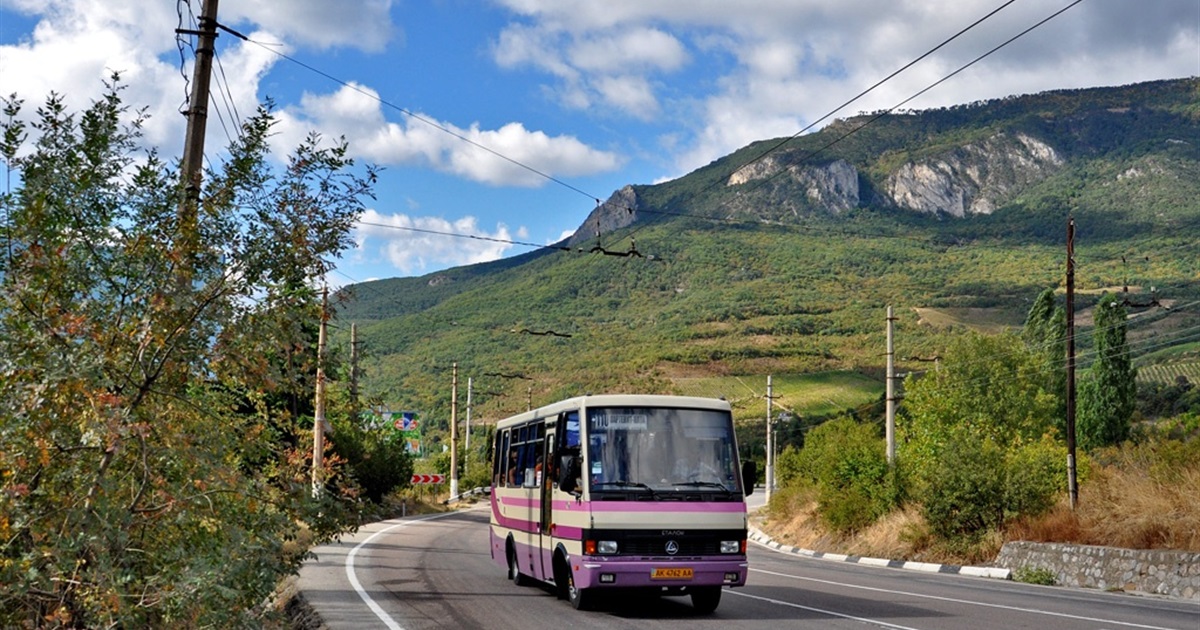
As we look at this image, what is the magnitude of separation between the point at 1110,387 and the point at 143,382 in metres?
82.4

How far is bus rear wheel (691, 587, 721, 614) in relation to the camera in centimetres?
1505

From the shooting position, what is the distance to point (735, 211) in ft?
596

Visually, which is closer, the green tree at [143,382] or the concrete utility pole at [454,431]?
the green tree at [143,382]

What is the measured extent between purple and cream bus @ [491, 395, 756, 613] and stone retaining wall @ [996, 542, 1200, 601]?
360 inches

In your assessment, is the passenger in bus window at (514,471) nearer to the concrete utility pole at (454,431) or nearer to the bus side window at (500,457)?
the bus side window at (500,457)

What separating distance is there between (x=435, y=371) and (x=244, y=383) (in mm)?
112647

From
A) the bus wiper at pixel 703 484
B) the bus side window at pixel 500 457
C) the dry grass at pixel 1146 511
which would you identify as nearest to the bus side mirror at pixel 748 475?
the bus wiper at pixel 703 484

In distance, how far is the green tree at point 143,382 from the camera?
7609 mm

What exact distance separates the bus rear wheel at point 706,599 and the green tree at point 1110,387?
7282 centimetres

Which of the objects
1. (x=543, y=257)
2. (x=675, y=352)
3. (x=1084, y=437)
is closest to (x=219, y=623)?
(x=1084, y=437)

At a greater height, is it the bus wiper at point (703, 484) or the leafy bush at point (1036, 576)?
the bus wiper at point (703, 484)

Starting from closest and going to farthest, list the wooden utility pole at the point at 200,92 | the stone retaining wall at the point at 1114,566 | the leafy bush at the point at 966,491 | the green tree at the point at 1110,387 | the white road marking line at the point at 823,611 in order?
the wooden utility pole at the point at 200,92 → the white road marking line at the point at 823,611 → the stone retaining wall at the point at 1114,566 → the leafy bush at the point at 966,491 → the green tree at the point at 1110,387

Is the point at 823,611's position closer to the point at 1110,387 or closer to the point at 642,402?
the point at 642,402

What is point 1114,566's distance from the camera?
21391 millimetres
